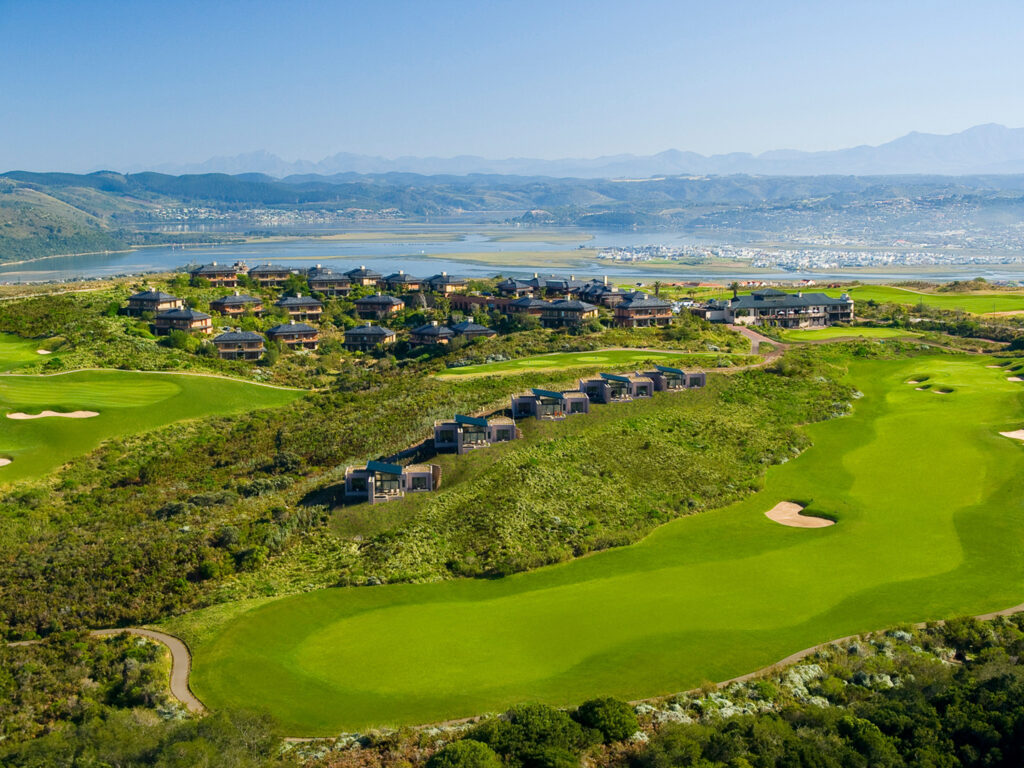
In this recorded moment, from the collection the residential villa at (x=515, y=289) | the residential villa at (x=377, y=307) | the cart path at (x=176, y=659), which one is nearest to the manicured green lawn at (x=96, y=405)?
the cart path at (x=176, y=659)

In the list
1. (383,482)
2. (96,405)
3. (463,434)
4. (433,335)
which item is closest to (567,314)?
(433,335)

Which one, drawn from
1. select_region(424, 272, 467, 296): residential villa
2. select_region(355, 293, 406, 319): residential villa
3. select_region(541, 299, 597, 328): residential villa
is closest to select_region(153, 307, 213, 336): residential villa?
select_region(355, 293, 406, 319): residential villa

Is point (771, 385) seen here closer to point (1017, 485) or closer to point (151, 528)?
point (1017, 485)

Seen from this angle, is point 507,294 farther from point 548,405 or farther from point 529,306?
point 548,405

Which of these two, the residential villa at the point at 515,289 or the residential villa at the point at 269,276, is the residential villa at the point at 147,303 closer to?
the residential villa at the point at 269,276

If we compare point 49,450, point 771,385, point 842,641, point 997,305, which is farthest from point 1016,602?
point 997,305

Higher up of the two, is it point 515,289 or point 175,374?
point 515,289
